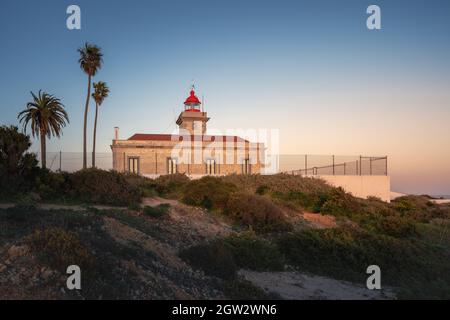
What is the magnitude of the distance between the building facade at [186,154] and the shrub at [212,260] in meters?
27.0

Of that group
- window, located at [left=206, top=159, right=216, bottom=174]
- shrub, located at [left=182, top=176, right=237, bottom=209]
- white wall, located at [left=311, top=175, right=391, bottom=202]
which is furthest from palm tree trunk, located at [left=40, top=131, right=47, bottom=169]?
white wall, located at [left=311, top=175, right=391, bottom=202]

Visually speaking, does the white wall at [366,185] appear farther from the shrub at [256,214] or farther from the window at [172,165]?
the shrub at [256,214]

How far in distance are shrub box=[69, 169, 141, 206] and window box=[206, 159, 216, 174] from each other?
20880 mm

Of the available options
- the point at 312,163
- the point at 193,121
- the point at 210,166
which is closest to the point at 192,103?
the point at 193,121

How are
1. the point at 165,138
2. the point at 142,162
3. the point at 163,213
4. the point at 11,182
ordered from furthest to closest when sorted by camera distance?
the point at 165,138, the point at 142,162, the point at 11,182, the point at 163,213

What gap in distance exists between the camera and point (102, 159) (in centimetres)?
3434

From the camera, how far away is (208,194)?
61.1 ft

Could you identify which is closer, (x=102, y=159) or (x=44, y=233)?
(x=44, y=233)

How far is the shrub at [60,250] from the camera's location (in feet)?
23.3

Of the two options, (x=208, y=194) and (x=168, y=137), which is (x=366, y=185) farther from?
(x=168, y=137)

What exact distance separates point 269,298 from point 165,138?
33960 millimetres
